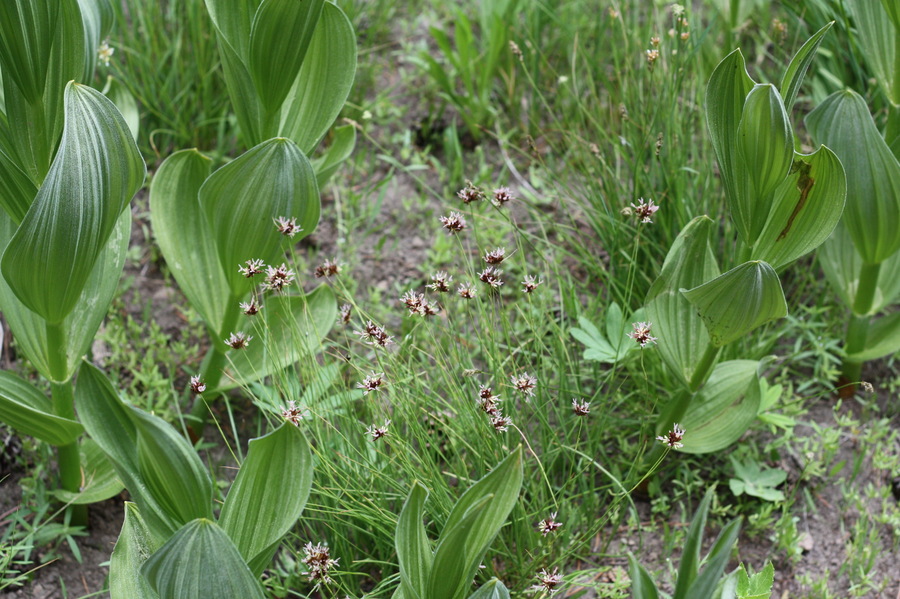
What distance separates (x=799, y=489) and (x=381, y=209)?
1512 mm

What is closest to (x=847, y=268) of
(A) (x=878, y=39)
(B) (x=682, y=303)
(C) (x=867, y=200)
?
(C) (x=867, y=200)

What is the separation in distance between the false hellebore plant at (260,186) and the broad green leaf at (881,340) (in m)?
1.38

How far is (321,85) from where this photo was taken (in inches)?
80.3

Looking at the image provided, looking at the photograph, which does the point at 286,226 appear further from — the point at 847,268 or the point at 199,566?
the point at 847,268

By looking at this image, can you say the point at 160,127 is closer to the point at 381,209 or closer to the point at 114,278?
the point at 381,209

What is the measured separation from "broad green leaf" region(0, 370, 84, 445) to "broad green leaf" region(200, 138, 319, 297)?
1.53 ft

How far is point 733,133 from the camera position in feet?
5.59

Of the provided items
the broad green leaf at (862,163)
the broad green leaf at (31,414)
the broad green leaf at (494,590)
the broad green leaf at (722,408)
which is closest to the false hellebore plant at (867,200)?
the broad green leaf at (862,163)

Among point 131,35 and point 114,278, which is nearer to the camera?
point 114,278

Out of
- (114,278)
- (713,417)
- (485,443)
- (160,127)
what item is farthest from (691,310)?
(160,127)

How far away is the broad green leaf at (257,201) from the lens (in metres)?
1.85

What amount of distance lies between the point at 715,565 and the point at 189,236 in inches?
56.5

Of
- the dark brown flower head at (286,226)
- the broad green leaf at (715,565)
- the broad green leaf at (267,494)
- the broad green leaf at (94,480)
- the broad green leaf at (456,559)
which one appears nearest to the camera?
the broad green leaf at (715,565)

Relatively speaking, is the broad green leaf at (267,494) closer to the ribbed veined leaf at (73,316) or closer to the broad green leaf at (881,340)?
the ribbed veined leaf at (73,316)
